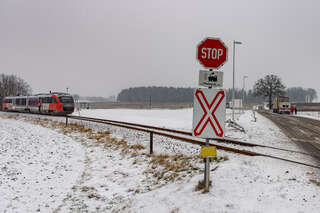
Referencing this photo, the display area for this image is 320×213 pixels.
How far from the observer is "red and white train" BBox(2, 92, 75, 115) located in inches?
1140

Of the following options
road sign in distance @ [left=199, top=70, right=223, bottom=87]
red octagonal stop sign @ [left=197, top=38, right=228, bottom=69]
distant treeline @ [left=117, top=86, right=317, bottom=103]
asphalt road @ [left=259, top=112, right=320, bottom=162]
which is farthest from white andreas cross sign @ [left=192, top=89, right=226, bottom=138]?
distant treeline @ [left=117, top=86, right=317, bottom=103]

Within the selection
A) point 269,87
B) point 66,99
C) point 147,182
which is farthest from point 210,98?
point 269,87

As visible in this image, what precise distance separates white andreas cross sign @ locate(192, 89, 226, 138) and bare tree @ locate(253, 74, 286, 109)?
81599mm

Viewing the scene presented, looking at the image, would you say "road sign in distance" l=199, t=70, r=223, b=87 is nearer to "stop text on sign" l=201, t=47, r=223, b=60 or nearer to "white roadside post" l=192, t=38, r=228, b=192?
"white roadside post" l=192, t=38, r=228, b=192

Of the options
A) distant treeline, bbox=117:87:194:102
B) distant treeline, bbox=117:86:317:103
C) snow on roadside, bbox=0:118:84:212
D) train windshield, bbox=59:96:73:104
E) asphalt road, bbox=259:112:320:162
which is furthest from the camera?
distant treeline, bbox=117:87:194:102

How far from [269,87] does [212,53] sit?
8250cm

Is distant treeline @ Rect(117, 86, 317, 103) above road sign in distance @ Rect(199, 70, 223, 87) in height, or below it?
above

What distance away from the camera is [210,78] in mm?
4652

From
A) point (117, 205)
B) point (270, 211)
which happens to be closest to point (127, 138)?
point (117, 205)

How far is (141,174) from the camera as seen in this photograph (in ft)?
25.0

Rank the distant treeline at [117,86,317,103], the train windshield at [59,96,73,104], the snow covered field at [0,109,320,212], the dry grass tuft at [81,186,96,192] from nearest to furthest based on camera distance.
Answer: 1. the snow covered field at [0,109,320,212]
2. the dry grass tuft at [81,186,96,192]
3. the train windshield at [59,96,73,104]
4. the distant treeline at [117,86,317,103]

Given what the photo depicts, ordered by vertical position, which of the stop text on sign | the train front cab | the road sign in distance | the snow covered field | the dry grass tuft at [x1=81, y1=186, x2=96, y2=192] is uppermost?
the stop text on sign

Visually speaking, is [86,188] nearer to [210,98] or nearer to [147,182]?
[147,182]

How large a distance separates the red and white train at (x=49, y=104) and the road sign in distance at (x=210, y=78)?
27.6 metres
